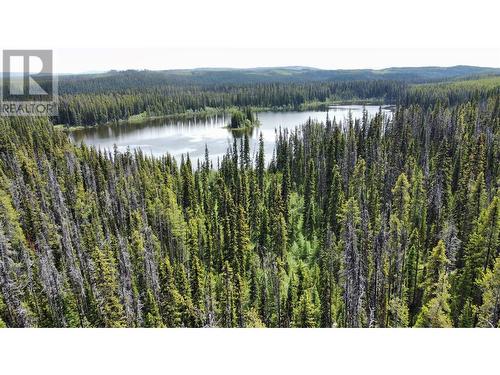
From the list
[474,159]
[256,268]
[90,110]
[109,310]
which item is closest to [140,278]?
[109,310]

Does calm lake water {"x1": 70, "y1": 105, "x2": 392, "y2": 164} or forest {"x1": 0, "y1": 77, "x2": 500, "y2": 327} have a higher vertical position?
calm lake water {"x1": 70, "y1": 105, "x2": 392, "y2": 164}

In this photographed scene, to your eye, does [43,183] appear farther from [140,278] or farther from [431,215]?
[431,215]

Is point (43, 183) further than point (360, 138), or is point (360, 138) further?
point (360, 138)

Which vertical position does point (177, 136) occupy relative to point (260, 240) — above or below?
above

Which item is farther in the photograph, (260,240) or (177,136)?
(177,136)
